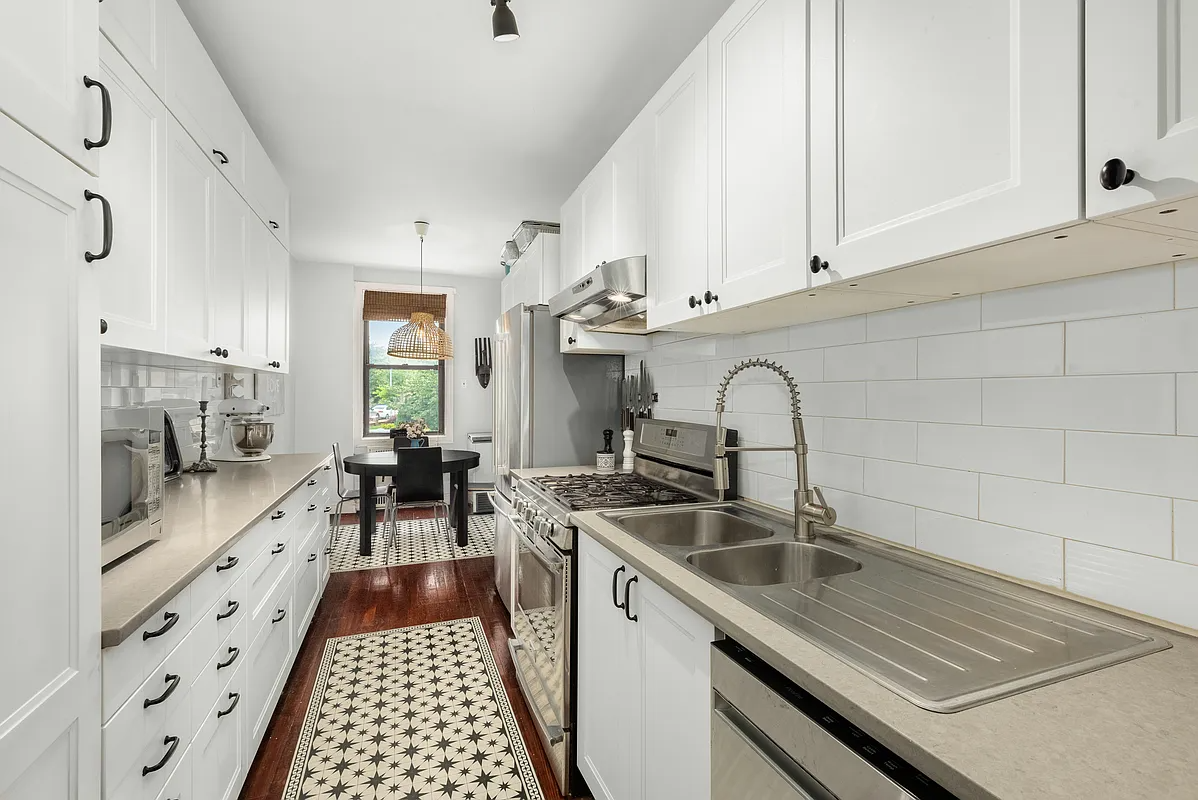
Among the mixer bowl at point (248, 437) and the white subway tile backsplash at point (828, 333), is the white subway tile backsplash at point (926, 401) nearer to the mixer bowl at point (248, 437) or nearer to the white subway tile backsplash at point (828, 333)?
the white subway tile backsplash at point (828, 333)

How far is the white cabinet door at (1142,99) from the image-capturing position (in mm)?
643

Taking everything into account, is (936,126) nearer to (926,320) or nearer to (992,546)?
(926,320)

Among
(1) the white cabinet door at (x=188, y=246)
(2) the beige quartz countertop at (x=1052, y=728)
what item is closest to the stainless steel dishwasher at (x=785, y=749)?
(2) the beige quartz countertop at (x=1052, y=728)

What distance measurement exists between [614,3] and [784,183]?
1.09 metres

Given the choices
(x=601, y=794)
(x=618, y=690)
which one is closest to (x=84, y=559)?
(x=618, y=690)

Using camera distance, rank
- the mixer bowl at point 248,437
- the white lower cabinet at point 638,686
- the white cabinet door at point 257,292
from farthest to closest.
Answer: the mixer bowl at point 248,437 → the white cabinet door at point 257,292 → the white lower cabinet at point 638,686

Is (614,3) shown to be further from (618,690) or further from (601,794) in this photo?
(601,794)

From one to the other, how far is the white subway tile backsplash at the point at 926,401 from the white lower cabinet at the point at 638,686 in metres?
0.77

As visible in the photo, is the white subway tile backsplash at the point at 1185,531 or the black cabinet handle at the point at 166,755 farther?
the black cabinet handle at the point at 166,755

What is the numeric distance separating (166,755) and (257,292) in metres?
2.38

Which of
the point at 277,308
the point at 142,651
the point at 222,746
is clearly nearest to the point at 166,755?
the point at 142,651

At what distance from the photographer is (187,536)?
162cm

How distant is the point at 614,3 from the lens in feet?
6.26

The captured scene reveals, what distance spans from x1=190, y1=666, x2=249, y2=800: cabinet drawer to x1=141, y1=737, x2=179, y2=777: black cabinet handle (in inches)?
6.6
